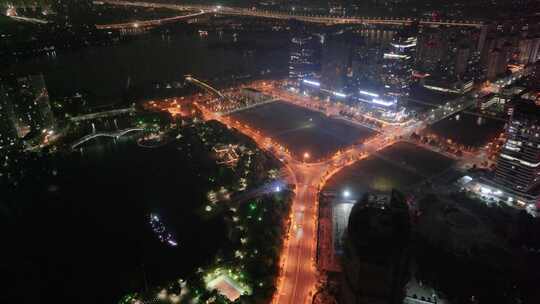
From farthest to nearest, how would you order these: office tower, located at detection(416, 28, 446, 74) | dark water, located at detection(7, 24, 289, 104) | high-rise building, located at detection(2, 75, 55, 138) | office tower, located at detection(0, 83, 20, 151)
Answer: office tower, located at detection(416, 28, 446, 74)
dark water, located at detection(7, 24, 289, 104)
high-rise building, located at detection(2, 75, 55, 138)
office tower, located at detection(0, 83, 20, 151)

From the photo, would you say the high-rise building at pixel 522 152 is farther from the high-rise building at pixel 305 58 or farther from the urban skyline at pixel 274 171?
the high-rise building at pixel 305 58

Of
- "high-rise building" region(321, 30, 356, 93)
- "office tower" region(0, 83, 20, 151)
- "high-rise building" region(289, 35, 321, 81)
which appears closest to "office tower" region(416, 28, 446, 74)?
"high-rise building" region(321, 30, 356, 93)

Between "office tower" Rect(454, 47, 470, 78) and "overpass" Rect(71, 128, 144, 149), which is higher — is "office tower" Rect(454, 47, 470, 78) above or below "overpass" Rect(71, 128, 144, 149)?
above

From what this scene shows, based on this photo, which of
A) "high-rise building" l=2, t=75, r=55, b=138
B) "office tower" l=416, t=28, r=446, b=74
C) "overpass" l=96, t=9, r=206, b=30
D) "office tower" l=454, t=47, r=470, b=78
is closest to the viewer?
"high-rise building" l=2, t=75, r=55, b=138

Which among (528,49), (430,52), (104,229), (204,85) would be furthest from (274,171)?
(528,49)

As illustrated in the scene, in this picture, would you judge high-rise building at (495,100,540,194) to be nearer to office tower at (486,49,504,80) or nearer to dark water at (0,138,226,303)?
dark water at (0,138,226,303)

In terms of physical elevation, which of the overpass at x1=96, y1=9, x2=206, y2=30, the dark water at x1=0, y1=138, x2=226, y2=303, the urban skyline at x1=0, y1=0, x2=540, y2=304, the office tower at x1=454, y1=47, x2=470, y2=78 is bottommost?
the dark water at x1=0, y1=138, x2=226, y2=303

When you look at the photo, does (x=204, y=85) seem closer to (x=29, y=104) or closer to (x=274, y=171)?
(x=29, y=104)
